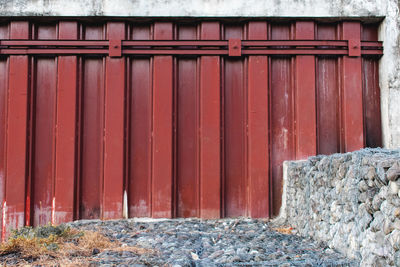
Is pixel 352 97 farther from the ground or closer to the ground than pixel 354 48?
closer to the ground

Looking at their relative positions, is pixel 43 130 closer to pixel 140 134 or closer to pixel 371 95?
pixel 140 134

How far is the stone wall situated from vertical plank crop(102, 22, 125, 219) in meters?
2.92

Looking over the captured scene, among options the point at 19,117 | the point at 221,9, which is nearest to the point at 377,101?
the point at 221,9

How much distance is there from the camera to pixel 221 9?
6191 mm

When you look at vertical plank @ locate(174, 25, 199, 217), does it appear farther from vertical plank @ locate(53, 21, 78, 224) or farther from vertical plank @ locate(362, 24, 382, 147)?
vertical plank @ locate(362, 24, 382, 147)

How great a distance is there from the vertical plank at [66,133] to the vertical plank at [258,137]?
9.91 ft

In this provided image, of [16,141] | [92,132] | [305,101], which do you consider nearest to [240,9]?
[305,101]

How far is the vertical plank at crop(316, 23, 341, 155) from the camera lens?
246 inches

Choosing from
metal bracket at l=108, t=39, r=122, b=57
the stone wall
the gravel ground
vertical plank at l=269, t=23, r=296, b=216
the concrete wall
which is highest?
the concrete wall

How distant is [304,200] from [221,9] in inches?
138

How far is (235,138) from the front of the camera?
6199mm

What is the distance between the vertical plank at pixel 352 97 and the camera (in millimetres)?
6141

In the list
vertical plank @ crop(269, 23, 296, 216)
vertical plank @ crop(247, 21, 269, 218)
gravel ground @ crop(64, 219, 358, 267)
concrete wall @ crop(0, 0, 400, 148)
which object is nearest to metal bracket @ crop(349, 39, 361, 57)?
concrete wall @ crop(0, 0, 400, 148)

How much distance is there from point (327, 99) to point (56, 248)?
194 inches
